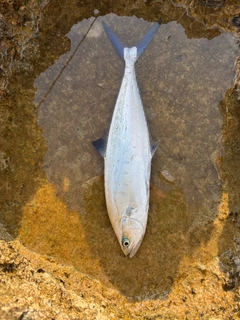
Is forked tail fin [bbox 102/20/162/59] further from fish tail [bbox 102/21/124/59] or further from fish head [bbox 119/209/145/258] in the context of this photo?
Result: fish head [bbox 119/209/145/258]

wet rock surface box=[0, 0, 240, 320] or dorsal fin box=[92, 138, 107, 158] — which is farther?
dorsal fin box=[92, 138, 107, 158]

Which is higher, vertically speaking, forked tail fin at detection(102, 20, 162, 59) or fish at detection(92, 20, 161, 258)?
forked tail fin at detection(102, 20, 162, 59)

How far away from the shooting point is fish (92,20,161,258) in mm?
3287

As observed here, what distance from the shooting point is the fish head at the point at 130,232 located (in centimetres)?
328

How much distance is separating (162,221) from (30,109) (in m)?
2.12

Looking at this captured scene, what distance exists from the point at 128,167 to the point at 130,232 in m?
0.73

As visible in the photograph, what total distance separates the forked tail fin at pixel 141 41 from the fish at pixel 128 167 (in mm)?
358

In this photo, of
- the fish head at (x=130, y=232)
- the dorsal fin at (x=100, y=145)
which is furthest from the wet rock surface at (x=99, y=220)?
the dorsal fin at (x=100, y=145)

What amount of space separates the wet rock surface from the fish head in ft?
0.60

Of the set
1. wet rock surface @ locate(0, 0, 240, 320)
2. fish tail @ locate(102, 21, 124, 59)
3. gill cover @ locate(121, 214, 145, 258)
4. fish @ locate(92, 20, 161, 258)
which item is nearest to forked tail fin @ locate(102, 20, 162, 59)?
fish tail @ locate(102, 21, 124, 59)

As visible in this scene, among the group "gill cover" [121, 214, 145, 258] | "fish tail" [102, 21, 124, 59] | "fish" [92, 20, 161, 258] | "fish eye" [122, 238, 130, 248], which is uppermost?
"fish tail" [102, 21, 124, 59]

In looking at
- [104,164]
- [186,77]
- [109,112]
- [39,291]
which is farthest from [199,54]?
[39,291]

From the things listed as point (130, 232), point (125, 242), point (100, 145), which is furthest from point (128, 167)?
point (125, 242)

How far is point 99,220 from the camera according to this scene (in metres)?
3.50
